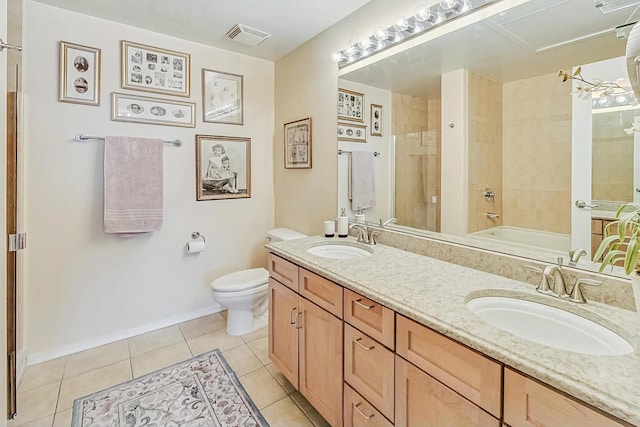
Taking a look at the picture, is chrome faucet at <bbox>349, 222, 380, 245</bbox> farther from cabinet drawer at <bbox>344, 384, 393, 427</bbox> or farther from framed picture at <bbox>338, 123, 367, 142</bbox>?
cabinet drawer at <bbox>344, 384, 393, 427</bbox>

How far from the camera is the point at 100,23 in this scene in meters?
2.24

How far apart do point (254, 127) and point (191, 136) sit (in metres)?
0.60

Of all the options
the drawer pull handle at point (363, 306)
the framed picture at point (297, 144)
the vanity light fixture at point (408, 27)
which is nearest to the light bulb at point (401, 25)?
the vanity light fixture at point (408, 27)

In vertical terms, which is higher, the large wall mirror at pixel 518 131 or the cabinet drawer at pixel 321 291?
the large wall mirror at pixel 518 131

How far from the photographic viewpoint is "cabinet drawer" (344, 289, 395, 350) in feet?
3.72

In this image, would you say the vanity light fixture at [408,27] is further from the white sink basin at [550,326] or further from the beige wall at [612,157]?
the white sink basin at [550,326]

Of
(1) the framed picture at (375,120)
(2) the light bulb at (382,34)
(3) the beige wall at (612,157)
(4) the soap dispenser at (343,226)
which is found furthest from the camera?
(4) the soap dispenser at (343,226)

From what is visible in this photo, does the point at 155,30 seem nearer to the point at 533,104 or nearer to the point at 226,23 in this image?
the point at 226,23

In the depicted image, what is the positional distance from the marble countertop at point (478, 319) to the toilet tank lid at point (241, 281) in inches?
29.7

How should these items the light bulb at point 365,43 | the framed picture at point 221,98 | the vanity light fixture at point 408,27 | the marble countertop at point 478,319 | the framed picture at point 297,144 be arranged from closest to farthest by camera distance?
the marble countertop at point 478,319 → the vanity light fixture at point 408,27 → the light bulb at point 365,43 → the framed picture at point 297,144 → the framed picture at point 221,98

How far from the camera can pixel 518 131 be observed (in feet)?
4.56

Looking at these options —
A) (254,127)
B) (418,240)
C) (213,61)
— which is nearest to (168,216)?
(254,127)

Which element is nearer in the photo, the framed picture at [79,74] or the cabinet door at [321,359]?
the cabinet door at [321,359]

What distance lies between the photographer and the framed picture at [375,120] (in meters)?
2.09
